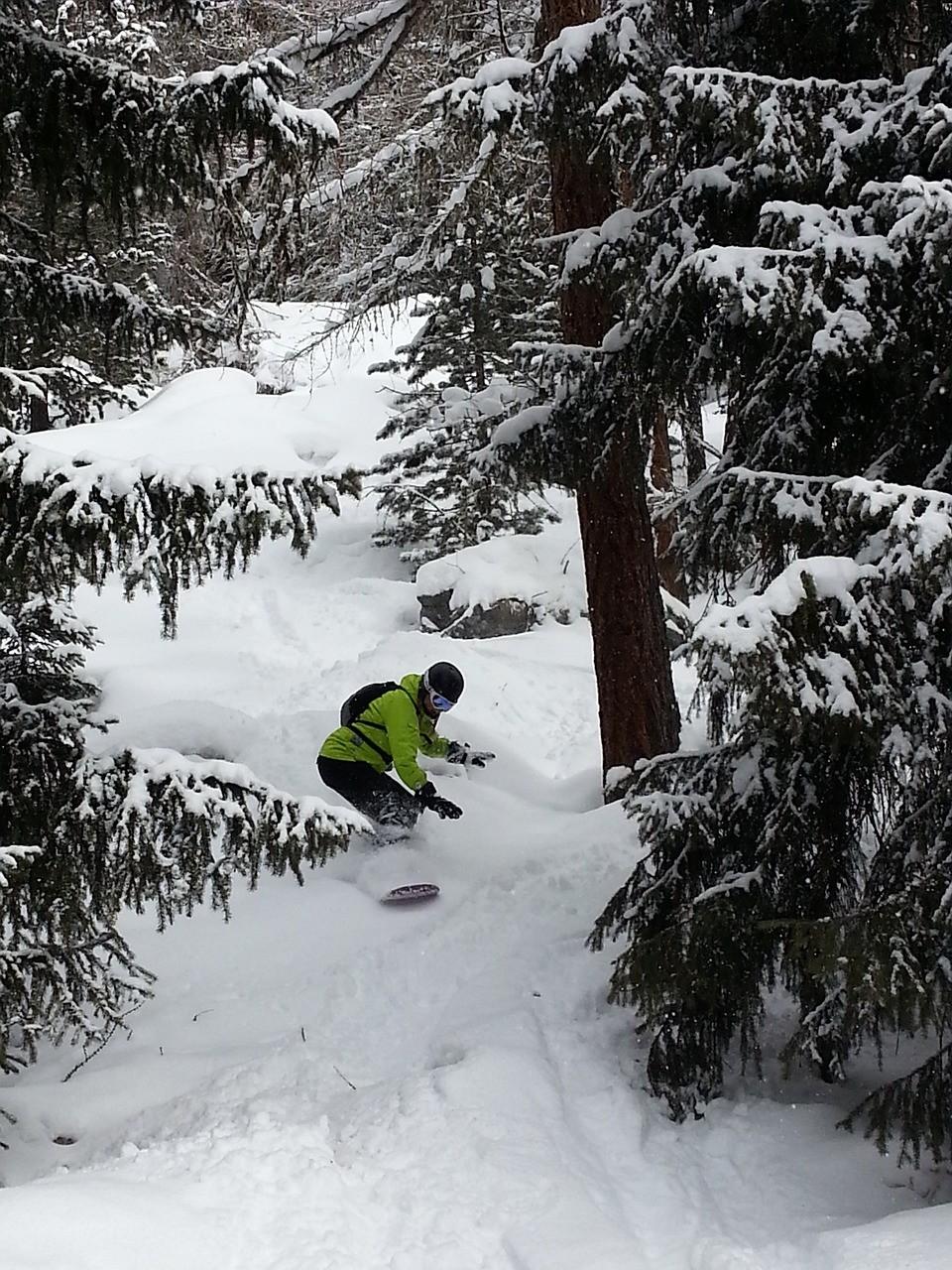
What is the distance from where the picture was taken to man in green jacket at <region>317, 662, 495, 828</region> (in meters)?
7.72

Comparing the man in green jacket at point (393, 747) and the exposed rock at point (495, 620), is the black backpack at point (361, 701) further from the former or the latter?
the exposed rock at point (495, 620)

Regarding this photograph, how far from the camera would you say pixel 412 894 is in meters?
7.12

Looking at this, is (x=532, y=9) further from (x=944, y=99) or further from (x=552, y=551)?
(x=552, y=551)

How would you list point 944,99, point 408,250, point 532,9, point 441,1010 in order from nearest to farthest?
1. point 944,99
2. point 441,1010
3. point 532,9
4. point 408,250

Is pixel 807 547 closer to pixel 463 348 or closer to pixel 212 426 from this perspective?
pixel 463 348

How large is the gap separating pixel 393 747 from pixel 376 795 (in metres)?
0.43

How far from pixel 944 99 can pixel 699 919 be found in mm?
3464

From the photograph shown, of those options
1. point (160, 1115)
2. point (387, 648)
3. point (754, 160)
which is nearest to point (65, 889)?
point (160, 1115)

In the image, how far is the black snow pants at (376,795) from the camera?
26.0 feet

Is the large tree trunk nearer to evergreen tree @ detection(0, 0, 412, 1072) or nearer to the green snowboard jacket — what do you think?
the green snowboard jacket

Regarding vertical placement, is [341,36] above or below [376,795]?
above

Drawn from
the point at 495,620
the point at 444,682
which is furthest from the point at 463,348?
the point at 444,682

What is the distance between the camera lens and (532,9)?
9.66 m

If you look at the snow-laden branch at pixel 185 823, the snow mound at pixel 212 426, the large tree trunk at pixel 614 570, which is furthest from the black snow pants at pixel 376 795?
the snow mound at pixel 212 426
